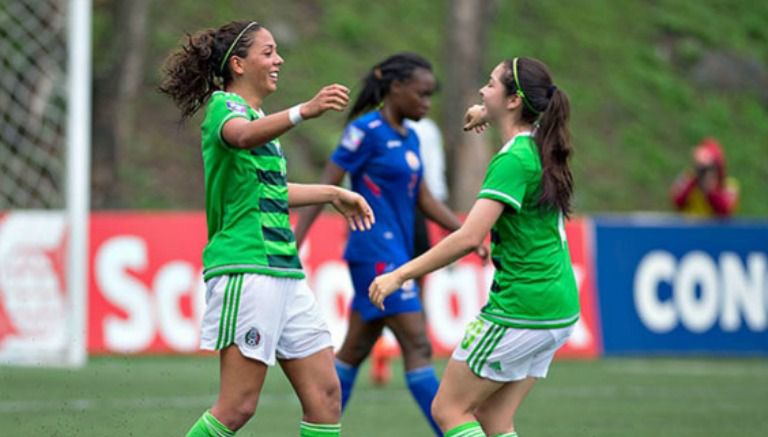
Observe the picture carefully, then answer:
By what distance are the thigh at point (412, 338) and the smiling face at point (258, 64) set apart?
7.85ft

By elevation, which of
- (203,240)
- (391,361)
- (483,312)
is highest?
(483,312)

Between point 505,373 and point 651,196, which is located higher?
point 505,373

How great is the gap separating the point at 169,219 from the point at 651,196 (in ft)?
41.3

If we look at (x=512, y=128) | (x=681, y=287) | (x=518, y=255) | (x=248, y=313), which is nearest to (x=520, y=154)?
(x=512, y=128)

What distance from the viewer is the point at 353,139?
8.43m

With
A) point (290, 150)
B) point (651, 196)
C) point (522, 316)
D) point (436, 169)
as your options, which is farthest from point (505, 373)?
point (651, 196)

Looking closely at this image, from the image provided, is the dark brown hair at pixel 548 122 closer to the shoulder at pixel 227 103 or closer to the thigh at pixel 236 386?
the shoulder at pixel 227 103

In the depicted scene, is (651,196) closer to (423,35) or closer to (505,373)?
(423,35)

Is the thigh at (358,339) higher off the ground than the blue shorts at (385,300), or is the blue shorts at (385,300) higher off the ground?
the blue shorts at (385,300)

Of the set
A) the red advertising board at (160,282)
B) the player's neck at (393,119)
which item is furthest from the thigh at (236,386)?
the red advertising board at (160,282)

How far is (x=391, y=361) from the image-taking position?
15.5 meters

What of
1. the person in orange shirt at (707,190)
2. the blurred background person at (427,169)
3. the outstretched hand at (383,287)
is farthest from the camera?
the person in orange shirt at (707,190)

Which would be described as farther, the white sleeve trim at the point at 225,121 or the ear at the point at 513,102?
the ear at the point at 513,102

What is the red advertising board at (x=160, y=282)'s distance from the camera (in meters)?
14.7
